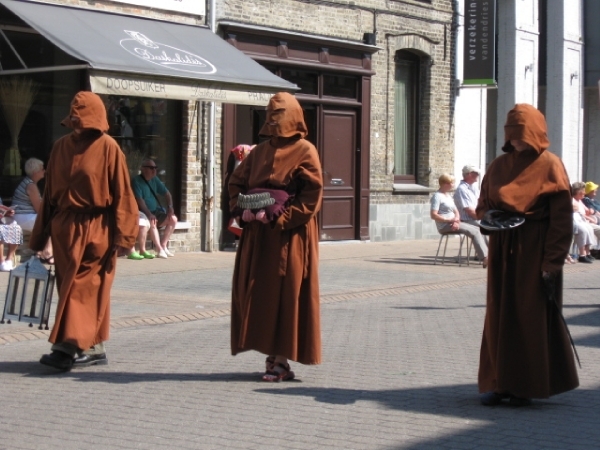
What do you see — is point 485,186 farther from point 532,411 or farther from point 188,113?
point 188,113

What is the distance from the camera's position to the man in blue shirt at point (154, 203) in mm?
16703

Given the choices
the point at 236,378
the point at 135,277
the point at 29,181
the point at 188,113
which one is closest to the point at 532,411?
the point at 236,378

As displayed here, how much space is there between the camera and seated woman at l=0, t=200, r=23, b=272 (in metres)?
14.1

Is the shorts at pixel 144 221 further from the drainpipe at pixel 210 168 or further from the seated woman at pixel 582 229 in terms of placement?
the seated woman at pixel 582 229

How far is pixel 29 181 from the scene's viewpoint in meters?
14.9

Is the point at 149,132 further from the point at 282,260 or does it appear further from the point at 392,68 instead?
the point at 282,260

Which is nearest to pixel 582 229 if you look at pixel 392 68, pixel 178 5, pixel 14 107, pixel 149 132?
pixel 392 68

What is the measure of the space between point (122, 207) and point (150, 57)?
8.24m

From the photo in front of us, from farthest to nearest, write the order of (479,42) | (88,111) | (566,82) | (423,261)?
1. (566,82)
2. (479,42)
3. (423,261)
4. (88,111)

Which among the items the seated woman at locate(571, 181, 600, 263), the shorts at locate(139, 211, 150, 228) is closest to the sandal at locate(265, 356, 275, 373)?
the shorts at locate(139, 211, 150, 228)

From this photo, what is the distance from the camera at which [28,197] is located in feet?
48.9

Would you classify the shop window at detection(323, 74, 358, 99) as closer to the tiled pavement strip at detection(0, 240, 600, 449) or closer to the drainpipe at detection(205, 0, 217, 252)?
the drainpipe at detection(205, 0, 217, 252)

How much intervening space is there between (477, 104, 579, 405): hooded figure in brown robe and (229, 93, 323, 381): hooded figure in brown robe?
1238mm

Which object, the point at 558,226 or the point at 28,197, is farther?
the point at 28,197
